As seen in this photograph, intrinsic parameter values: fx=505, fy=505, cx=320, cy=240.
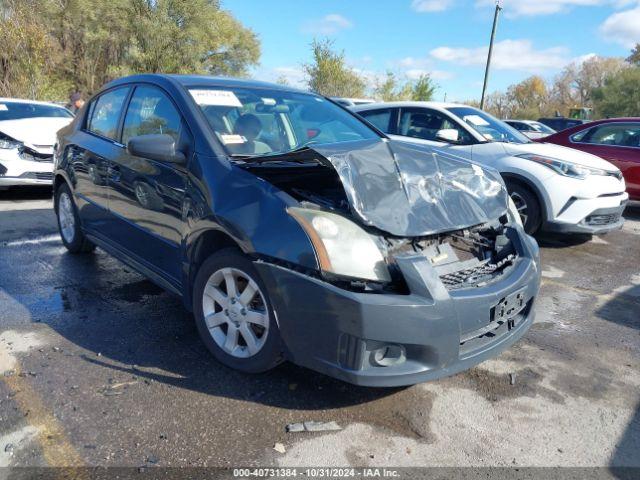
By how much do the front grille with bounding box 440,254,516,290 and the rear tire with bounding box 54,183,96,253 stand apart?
141 inches

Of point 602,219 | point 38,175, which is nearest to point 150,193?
point 602,219

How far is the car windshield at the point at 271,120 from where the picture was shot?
319 cm

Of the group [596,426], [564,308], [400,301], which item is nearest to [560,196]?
[564,308]

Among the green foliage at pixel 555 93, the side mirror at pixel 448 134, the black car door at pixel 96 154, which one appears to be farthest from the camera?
the green foliage at pixel 555 93

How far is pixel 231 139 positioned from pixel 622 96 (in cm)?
5246

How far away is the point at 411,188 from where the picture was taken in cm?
273

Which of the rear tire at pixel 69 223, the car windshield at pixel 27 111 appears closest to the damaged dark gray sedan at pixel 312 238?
the rear tire at pixel 69 223

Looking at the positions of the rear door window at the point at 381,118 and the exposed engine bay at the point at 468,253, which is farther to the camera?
the rear door window at the point at 381,118

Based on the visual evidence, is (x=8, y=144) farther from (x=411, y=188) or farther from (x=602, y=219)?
(x=602, y=219)

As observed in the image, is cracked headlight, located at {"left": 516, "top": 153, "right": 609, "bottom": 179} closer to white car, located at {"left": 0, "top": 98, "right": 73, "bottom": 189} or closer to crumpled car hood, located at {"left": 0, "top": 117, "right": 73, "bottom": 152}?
crumpled car hood, located at {"left": 0, "top": 117, "right": 73, "bottom": 152}

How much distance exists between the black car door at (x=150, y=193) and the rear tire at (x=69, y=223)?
45.0 inches

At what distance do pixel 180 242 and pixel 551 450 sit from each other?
89.4 inches

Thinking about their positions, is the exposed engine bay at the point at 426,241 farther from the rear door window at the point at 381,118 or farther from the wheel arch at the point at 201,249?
the rear door window at the point at 381,118

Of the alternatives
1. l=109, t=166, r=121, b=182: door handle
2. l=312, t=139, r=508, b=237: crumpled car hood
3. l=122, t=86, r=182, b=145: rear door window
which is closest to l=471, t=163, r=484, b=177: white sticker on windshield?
l=312, t=139, r=508, b=237: crumpled car hood
